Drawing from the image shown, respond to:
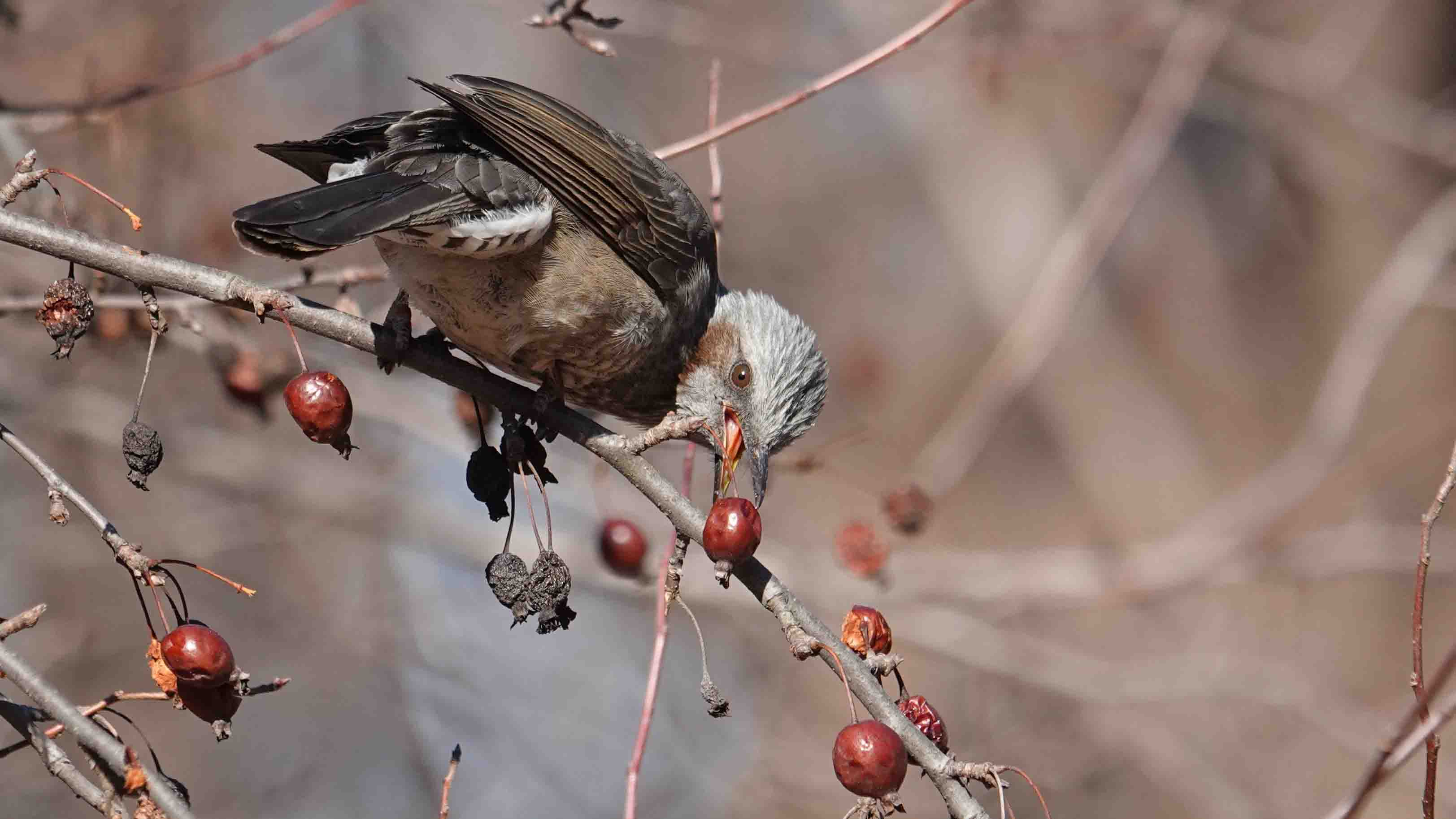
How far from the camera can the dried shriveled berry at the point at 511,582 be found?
2.32 m

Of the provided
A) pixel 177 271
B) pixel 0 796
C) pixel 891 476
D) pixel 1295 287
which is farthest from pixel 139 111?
pixel 1295 287

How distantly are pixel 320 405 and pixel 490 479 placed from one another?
48cm

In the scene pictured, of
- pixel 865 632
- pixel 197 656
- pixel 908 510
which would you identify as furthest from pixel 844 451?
pixel 197 656

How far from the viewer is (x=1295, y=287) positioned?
9.27 metres

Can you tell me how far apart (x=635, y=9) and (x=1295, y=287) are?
577cm

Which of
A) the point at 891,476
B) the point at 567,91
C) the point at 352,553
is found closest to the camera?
the point at 352,553

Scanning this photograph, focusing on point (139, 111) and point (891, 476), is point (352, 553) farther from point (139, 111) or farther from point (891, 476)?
point (891, 476)

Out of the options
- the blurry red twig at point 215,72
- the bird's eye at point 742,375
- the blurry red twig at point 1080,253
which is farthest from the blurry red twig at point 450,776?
the blurry red twig at point 1080,253

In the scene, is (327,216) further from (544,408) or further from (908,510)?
(908,510)

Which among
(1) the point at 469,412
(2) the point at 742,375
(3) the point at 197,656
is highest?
(2) the point at 742,375

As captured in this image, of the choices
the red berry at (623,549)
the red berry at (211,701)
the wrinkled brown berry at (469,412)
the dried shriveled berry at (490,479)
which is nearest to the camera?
the red berry at (211,701)

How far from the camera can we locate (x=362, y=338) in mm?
2480

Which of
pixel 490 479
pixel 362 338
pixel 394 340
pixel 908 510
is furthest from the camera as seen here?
pixel 908 510

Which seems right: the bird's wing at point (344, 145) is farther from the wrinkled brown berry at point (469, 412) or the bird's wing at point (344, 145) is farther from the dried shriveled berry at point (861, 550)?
the dried shriveled berry at point (861, 550)
